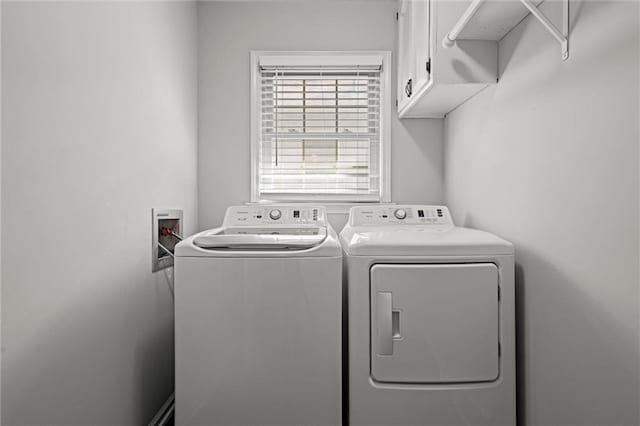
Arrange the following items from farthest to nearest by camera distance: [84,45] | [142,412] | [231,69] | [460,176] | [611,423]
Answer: [231,69] → [460,176] → [142,412] → [84,45] → [611,423]

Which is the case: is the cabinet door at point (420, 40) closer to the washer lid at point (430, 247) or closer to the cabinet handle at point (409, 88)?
the cabinet handle at point (409, 88)

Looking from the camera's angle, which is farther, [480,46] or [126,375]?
[480,46]

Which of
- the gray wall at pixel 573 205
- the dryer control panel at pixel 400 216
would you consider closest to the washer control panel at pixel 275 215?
the dryer control panel at pixel 400 216

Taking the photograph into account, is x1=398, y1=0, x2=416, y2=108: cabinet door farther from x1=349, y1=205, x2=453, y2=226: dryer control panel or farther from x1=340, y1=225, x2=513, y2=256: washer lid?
x1=340, y1=225, x2=513, y2=256: washer lid

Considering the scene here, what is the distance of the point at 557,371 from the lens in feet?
4.28

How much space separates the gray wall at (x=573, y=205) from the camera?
1.00 metres

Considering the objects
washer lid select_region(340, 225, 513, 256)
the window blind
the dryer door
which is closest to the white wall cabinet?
the window blind

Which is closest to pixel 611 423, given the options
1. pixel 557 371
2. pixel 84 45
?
pixel 557 371

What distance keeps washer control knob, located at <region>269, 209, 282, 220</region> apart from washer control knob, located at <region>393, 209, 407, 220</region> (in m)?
0.63

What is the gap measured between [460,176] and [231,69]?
1.53m

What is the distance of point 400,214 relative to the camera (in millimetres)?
2066

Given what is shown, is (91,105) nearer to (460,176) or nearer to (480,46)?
(480,46)

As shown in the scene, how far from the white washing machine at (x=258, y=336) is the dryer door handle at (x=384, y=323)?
0.50 feet

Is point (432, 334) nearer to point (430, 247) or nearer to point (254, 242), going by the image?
point (430, 247)
